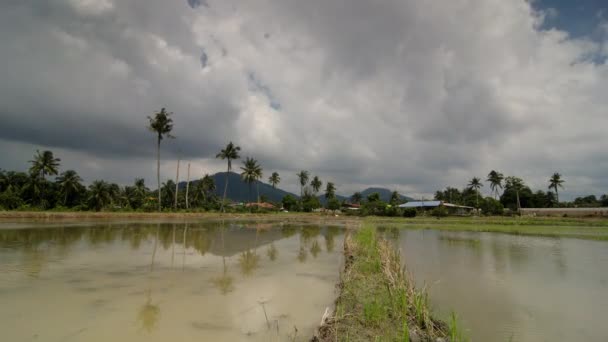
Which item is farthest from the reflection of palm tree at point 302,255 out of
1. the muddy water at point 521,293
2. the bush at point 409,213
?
the bush at point 409,213

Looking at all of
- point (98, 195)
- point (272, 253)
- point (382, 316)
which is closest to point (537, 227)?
point (272, 253)

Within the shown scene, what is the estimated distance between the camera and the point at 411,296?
18.1ft

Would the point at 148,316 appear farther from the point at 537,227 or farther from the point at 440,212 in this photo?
the point at 440,212

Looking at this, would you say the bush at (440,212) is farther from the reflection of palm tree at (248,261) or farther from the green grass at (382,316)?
the green grass at (382,316)

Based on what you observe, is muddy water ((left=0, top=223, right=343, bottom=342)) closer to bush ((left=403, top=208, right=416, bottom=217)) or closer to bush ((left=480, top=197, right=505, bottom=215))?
bush ((left=403, top=208, right=416, bottom=217))

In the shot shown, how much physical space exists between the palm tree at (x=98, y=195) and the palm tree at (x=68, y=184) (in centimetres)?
337

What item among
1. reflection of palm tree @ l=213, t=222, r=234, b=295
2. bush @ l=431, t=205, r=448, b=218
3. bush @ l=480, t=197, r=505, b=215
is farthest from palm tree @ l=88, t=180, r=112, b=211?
bush @ l=480, t=197, r=505, b=215

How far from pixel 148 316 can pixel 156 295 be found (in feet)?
4.52

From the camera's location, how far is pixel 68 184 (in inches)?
1834

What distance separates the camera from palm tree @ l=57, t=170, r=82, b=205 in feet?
152

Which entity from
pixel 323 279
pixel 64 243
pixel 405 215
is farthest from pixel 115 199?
pixel 323 279

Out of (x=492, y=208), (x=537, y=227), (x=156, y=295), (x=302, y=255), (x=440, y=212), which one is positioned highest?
(x=492, y=208)

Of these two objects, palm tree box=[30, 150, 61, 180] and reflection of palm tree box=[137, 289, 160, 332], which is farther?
palm tree box=[30, 150, 61, 180]

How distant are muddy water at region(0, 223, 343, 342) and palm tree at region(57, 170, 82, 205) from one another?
42.0 metres
